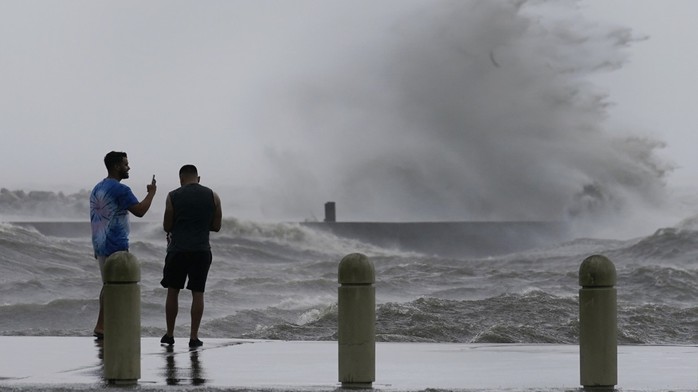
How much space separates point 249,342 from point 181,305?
612 inches

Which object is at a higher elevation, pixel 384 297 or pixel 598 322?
pixel 598 322

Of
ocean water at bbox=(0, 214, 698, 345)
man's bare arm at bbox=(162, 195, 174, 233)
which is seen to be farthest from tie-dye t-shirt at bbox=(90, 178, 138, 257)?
ocean water at bbox=(0, 214, 698, 345)

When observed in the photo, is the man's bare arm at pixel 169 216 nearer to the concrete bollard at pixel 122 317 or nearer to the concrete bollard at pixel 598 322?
the concrete bollard at pixel 122 317

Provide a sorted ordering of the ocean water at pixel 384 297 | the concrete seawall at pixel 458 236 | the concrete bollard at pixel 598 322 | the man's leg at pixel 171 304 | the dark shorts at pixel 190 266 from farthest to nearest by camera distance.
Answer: the concrete seawall at pixel 458 236
the ocean water at pixel 384 297
the man's leg at pixel 171 304
the dark shorts at pixel 190 266
the concrete bollard at pixel 598 322

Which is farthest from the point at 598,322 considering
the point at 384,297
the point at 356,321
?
the point at 384,297

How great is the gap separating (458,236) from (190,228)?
3905 inches

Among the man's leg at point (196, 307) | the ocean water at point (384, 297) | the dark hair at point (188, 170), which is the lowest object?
the ocean water at point (384, 297)

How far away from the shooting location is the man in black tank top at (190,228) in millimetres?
12055

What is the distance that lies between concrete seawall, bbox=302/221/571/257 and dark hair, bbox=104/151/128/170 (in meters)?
87.9

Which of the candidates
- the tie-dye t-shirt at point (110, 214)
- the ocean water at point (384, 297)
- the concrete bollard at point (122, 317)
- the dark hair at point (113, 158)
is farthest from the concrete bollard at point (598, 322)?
the ocean water at point (384, 297)

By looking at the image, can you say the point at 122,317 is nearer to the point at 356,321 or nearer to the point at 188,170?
the point at 356,321

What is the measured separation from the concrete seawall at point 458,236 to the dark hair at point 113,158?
288 ft

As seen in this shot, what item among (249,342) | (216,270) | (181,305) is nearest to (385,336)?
(249,342)

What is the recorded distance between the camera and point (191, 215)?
12.1 metres
